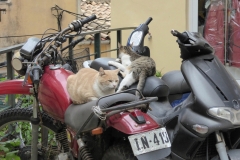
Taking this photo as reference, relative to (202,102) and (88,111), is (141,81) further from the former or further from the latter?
(202,102)

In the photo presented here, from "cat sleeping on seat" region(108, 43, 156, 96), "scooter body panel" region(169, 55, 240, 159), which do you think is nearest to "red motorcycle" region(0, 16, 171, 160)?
"scooter body panel" region(169, 55, 240, 159)

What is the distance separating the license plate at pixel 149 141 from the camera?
2354 millimetres

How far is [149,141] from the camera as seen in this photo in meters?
2.38

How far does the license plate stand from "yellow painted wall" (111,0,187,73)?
15.6ft

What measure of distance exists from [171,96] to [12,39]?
35.2ft

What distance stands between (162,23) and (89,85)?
4.51 meters

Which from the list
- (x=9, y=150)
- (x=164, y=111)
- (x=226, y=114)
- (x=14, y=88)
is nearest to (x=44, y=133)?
(x=14, y=88)

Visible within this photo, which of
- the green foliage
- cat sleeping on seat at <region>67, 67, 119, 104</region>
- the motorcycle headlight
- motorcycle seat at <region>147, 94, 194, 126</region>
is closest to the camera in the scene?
the motorcycle headlight

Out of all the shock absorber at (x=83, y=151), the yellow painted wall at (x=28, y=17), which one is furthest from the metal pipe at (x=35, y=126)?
the yellow painted wall at (x=28, y=17)

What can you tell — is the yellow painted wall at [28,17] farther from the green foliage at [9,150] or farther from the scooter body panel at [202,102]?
the scooter body panel at [202,102]

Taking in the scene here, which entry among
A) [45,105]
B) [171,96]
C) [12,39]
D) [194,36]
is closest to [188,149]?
[194,36]

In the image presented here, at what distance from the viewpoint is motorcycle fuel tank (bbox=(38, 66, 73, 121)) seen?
3.03 meters

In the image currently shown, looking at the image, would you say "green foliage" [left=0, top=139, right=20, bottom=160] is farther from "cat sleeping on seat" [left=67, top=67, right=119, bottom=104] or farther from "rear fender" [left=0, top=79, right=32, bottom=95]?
"cat sleeping on seat" [left=67, top=67, right=119, bottom=104]

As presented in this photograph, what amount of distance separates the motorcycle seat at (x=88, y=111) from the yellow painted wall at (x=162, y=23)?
448cm
